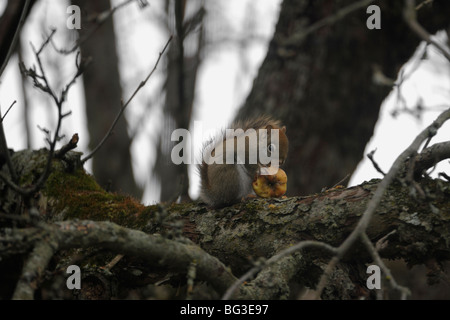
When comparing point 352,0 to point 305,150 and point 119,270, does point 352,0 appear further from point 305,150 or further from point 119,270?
point 119,270

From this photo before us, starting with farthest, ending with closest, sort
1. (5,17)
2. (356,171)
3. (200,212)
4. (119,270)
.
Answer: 1. (356,171)
2. (5,17)
3. (200,212)
4. (119,270)

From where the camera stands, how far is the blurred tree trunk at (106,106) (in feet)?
17.9

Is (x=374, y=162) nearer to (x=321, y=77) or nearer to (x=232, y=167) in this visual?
(x=232, y=167)

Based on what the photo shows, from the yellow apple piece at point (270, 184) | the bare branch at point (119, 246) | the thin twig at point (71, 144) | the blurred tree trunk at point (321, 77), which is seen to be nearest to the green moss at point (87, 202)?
the thin twig at point (71, 144)

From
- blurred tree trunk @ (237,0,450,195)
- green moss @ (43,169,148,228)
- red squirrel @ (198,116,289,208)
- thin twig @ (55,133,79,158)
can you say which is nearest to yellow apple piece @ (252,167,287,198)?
red squirrel @ (198,116,289,208)

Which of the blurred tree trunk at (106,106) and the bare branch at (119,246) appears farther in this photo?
the blurred tree trunk at (106,106)

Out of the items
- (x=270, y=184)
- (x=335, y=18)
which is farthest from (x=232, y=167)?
(x=335, y=18)

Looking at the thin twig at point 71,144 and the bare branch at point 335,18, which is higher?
the bare branch at point 335,18

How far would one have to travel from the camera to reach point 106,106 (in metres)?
5.57

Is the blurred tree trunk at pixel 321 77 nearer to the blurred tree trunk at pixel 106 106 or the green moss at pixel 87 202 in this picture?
the green moss at pixel 87 202

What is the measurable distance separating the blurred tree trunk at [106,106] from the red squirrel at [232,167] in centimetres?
264
